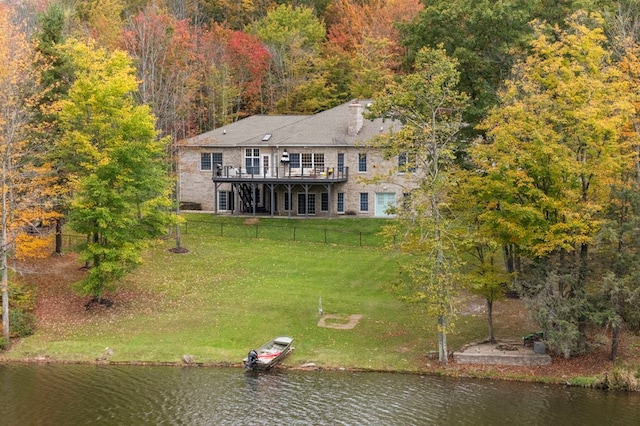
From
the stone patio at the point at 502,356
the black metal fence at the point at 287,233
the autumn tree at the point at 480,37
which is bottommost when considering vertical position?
the stone patio at the point at 502,356

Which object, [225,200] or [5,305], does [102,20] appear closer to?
[225,200]

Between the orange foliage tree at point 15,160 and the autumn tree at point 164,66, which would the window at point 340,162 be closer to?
the autumn tree at point 164,66

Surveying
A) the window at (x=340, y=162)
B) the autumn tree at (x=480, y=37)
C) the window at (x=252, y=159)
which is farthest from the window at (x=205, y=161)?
the autumn tree at (x=480, y=37)

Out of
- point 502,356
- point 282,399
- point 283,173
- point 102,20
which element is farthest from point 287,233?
point 102,20

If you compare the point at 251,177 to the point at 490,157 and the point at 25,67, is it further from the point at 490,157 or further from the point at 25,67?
the point at 490,157

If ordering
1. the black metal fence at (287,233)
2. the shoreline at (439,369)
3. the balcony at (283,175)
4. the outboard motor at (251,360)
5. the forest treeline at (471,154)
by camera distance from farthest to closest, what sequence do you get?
the balcony at (283,175)
the black metal fence at (287,233)
the outboard motor at (251,360)
the forest treeline at (471,154)
the shoreline at (439,369)

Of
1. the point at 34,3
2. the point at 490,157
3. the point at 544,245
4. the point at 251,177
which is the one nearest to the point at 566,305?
the point at 544,245
